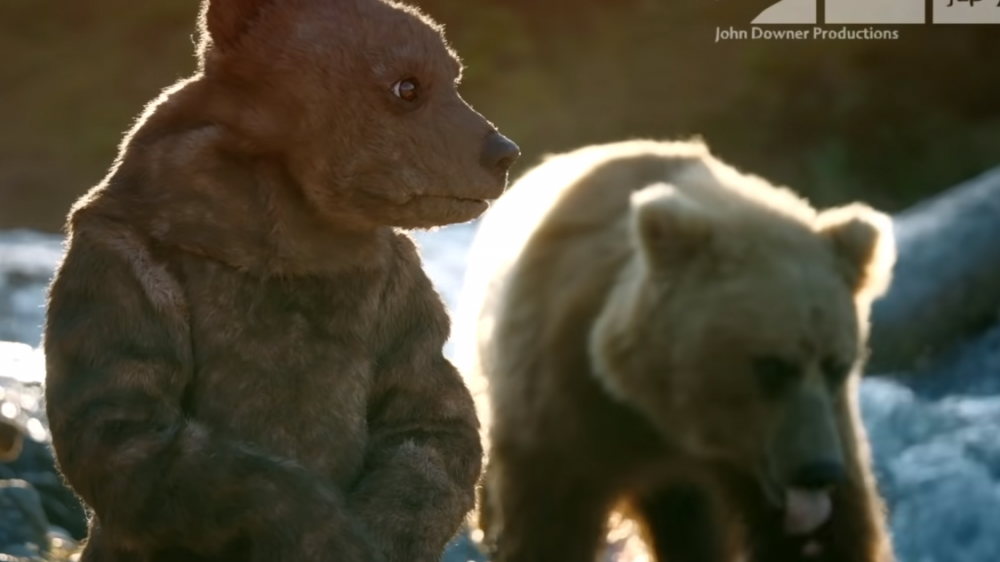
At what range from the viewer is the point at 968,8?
5426mm

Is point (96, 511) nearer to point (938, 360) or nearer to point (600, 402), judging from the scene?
point (600, 402)

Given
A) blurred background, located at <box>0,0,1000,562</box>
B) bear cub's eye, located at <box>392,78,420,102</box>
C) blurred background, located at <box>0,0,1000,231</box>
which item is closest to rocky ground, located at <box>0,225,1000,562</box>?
blurred background, located at <box>0,0,1000,562</box>

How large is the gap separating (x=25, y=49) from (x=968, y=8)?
4.43 metres

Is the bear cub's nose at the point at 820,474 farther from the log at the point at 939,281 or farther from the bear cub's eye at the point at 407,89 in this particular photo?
the log at the point at 939,281

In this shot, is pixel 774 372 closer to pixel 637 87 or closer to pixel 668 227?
pixel 668 227

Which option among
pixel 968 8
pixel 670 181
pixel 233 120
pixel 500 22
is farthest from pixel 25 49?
pixel 233 120

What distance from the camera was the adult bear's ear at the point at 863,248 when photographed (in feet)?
9.35

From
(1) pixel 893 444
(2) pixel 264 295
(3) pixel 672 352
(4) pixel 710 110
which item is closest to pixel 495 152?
(2) pixel 264 295

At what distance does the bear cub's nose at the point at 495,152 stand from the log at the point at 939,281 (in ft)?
13.5

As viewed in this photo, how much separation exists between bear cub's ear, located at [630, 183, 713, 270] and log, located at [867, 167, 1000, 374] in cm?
285

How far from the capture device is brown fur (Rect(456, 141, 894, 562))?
2.82 meters

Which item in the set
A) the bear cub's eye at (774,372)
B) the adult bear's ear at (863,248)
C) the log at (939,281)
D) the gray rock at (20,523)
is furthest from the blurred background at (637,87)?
the bear cub's eye at (774,372)

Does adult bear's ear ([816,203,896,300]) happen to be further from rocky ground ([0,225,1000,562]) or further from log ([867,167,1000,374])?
log ([867,167,1000,374])

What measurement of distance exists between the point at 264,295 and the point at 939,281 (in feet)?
15.6
